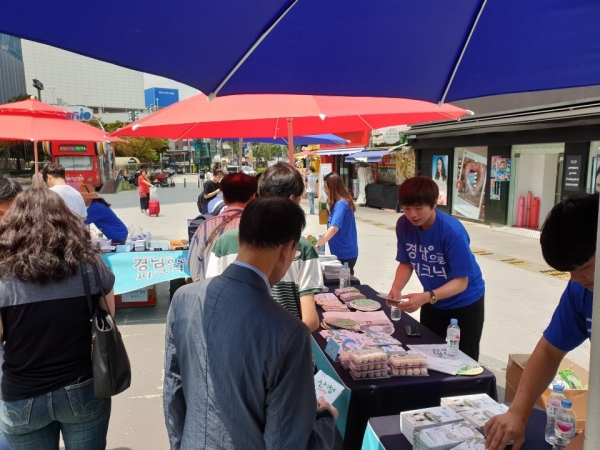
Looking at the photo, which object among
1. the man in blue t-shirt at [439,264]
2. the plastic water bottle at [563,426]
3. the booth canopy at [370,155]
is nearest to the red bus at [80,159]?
the booth canopy at [370,155]

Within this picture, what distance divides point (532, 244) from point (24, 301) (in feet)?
37.6

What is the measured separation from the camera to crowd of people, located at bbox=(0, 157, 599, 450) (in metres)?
1.24

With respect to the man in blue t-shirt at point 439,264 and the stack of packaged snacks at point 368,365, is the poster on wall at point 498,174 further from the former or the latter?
the stack of packaged snacks at point 368,365

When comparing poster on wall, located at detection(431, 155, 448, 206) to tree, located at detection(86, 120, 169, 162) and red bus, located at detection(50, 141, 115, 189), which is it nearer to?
red bus, located at detection(50, 141, 115, 189)

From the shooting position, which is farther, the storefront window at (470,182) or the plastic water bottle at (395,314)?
the storefront window at (470,182)

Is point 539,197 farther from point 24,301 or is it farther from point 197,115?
point 24,301

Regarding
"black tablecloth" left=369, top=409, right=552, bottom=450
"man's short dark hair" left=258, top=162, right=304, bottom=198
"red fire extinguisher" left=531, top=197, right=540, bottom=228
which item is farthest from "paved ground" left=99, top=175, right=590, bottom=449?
"man's short dark hair" left=258, top=162, right=304, bottom=198

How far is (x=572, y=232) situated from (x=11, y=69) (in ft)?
315

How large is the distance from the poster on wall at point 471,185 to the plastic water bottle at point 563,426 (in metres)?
12.9

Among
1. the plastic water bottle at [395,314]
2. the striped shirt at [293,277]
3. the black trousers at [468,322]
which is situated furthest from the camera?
the plastic water bottle at [395,314]

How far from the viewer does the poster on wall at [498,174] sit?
42.2 feet

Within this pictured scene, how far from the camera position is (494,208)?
13.4m

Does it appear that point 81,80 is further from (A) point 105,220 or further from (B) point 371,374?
(B) point 371,374

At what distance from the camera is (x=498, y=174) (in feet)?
43.0
